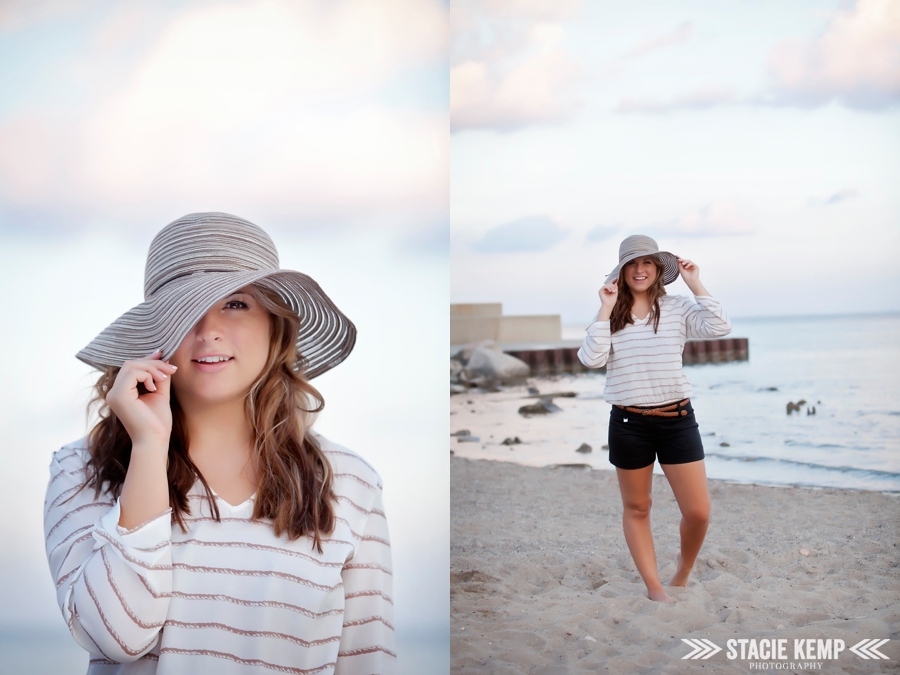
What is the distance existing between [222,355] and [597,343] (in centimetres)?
139

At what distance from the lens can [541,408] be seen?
4152mm

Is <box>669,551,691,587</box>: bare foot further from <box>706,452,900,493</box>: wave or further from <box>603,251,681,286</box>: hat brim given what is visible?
<box>603,251,681,286</box>: hat brim

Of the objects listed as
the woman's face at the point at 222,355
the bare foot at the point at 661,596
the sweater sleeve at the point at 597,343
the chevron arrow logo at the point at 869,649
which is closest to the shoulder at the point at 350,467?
the woman's face at the point at 222,355

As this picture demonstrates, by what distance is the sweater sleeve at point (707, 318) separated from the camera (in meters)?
2.56

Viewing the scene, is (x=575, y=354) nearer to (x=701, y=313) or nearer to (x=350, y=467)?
(x=701, y=313)

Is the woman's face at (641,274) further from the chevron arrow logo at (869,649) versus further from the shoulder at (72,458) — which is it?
the shoulder at (72,458)

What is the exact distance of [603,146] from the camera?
11.1 ft

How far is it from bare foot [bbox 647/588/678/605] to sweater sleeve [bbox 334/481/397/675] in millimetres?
1368

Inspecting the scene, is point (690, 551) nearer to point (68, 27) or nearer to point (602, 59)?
point (602, 59)

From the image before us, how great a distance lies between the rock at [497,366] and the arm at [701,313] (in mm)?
1553

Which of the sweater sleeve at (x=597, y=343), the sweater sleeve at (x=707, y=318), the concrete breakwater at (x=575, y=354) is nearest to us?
the sweater sleeve at (x=707, y=318)

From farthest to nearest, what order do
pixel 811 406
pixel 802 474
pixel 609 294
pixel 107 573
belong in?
pixel 811 406, pixel 802 474, pixel 609 294, pixel 107 573

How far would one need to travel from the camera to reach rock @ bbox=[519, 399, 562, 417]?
4.11 meters

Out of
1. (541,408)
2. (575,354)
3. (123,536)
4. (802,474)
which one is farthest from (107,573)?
(541,408)
